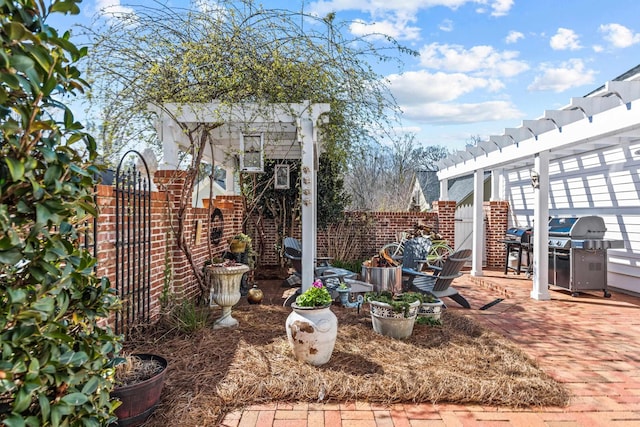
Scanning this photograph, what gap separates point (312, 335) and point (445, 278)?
2573mm

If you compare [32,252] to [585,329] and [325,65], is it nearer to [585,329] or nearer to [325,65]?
[325,65]

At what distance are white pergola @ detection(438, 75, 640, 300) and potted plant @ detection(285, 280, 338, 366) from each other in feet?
12.9

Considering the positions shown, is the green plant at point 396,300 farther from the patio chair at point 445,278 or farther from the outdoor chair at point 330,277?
the patio chair at point 445,278

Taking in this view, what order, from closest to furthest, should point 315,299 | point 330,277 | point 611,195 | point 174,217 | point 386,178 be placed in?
point 315,299 < point 174,217 < point 330,277 < point 611,195 < point 386,178

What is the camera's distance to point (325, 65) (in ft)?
15.1

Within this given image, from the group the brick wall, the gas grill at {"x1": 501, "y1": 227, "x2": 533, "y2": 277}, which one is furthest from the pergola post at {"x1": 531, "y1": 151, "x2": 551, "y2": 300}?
the brick wall

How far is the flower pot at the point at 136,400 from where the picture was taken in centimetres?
212

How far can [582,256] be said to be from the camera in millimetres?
6047

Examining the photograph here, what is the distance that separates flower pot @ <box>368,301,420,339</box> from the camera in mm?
3772

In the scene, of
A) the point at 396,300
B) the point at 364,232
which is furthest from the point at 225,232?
the point at 364,232

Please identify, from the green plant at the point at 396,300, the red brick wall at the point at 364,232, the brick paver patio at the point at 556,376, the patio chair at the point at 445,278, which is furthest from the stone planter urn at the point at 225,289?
the red brick wall at the point at 364,232

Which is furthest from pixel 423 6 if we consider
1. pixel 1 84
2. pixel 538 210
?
pixel 1 84

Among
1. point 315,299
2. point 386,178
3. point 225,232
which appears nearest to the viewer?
point 315,299

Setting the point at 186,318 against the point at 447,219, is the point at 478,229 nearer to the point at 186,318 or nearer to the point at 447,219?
the point at 447,219
